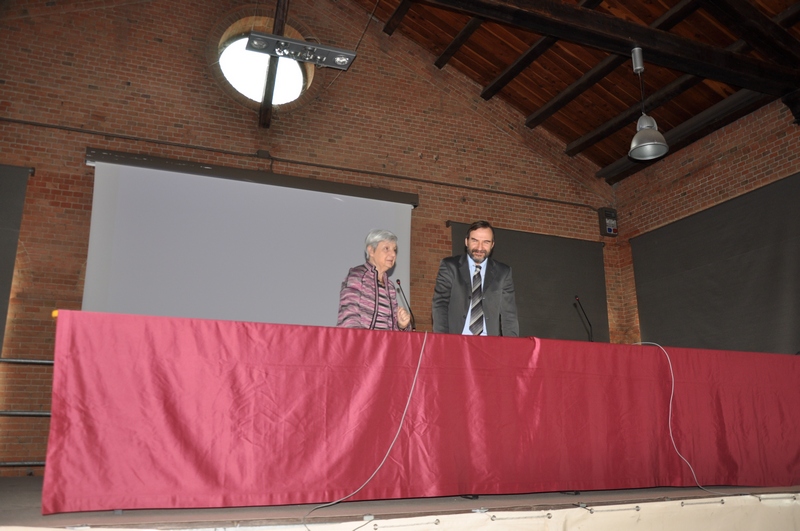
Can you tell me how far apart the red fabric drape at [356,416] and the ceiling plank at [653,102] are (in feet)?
11.9

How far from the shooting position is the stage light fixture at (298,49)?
16.3 feet

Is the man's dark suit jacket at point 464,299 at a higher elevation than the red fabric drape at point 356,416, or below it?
higher

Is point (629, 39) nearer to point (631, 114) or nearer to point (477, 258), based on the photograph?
point (631, 114)

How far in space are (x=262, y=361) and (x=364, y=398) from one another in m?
0.44

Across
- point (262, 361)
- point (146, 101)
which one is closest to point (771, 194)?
point (262, 361)

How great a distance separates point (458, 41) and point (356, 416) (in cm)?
538

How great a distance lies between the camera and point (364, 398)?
8.58ft

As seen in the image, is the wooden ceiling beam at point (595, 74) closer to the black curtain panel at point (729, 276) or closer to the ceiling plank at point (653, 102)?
the ceiling plank at point (653, 102)

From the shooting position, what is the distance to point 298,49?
5125 millimetres

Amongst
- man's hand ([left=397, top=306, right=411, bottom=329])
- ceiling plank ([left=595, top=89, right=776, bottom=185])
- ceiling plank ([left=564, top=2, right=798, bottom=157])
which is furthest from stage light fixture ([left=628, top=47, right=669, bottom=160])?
man's hand ([left=397, top=306, right=411, bottom=329])

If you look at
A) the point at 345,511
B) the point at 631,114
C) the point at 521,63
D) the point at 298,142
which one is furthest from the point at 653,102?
the point at 345,511

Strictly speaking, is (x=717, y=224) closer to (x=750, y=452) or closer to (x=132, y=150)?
(x=750, y=452)

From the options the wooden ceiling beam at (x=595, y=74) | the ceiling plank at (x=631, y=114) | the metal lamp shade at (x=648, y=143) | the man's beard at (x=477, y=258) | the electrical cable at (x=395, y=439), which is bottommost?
the electrical cable at (x=395, y=439)

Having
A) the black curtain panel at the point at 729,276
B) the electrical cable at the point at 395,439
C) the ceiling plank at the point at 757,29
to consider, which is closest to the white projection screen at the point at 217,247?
the black curtain panel at the point at 729,276
